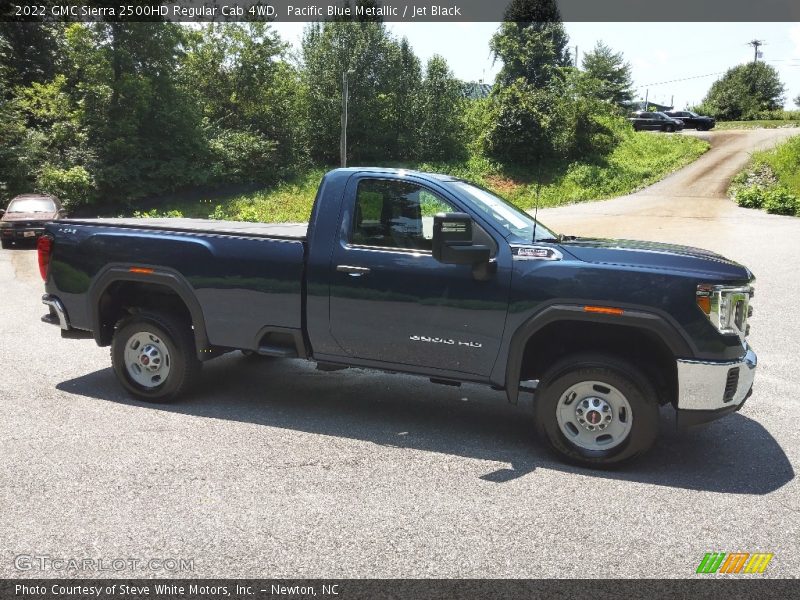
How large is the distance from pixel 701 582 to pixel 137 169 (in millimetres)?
37586

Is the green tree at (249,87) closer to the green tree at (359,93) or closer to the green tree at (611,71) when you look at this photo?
the green tree at (359,93)

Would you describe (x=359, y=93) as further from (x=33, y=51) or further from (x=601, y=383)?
(x=601, y=383)

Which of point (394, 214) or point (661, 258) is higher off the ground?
point (394, 214)

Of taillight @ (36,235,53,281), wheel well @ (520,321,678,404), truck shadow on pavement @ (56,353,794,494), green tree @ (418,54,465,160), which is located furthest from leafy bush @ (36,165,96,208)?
wheel well @ (520,321,678,404)

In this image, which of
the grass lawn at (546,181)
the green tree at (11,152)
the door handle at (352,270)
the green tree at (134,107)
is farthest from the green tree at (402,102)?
the door handle at (352,270)

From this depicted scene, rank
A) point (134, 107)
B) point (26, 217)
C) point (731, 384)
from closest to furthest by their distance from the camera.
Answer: point (731, 384) → point (26, 217) → point (134, 107)

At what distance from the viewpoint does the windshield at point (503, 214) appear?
5.32 meters

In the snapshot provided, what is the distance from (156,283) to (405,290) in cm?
224

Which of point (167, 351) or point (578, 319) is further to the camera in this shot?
point (167, 351)

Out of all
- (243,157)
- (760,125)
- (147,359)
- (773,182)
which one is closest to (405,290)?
(147,359)

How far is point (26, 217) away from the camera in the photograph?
20234mm

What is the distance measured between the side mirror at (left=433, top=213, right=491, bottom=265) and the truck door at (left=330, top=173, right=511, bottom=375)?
22 centimetres

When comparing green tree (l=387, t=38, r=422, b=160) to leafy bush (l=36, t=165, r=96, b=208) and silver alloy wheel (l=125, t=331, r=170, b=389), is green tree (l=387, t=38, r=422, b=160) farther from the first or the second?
silver alloy wheel (l=125, t=331, r=170, b=389)

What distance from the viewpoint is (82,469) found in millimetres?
4672
